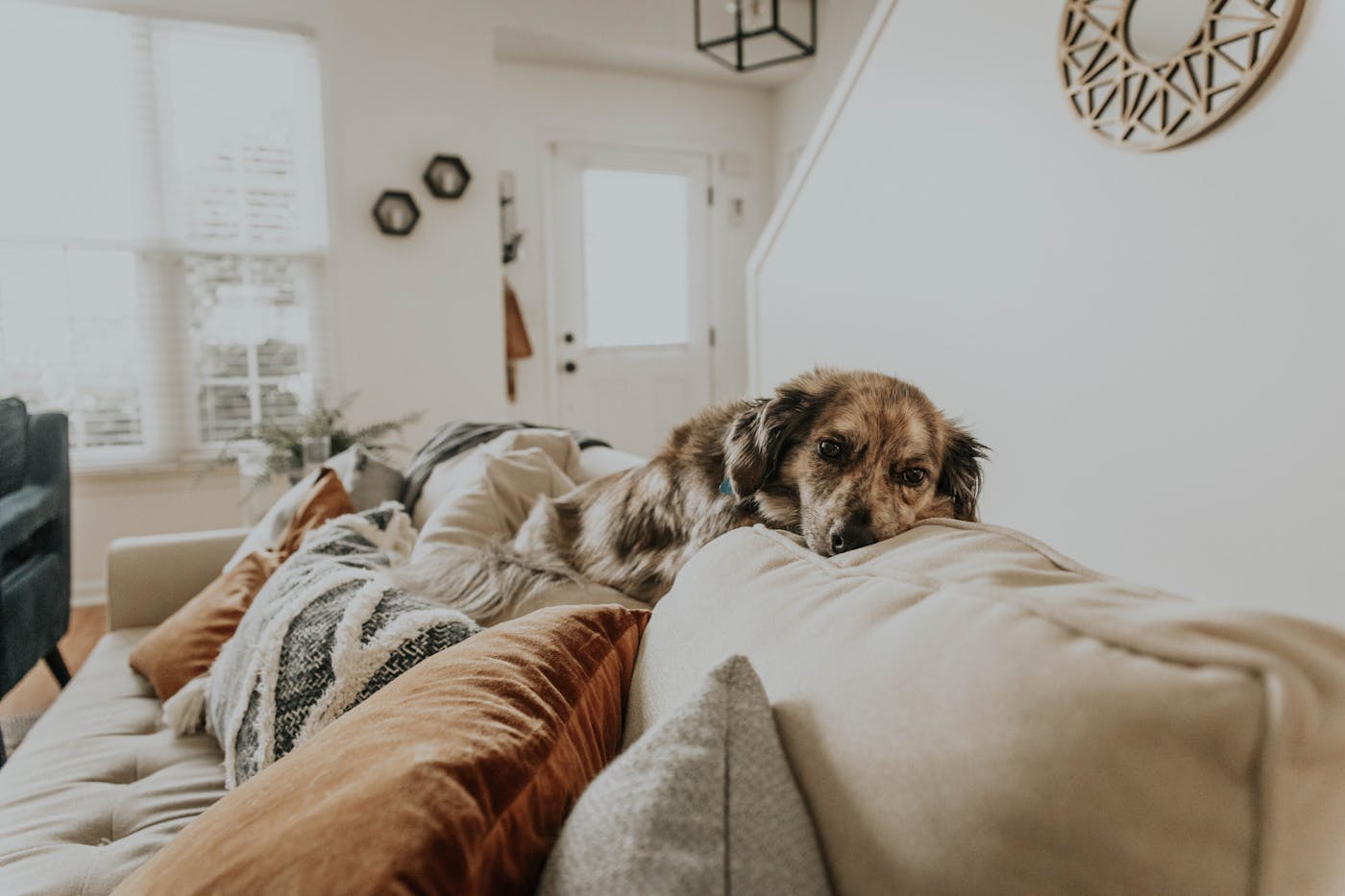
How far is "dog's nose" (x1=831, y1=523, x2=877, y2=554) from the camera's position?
1.01m

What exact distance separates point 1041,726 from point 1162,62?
2.40 m

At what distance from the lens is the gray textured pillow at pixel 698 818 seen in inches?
16.8

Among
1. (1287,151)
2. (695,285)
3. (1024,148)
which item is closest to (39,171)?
(695,285)

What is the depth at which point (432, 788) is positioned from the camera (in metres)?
0.48

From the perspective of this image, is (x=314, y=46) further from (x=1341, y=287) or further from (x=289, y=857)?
(x=289, y=857)

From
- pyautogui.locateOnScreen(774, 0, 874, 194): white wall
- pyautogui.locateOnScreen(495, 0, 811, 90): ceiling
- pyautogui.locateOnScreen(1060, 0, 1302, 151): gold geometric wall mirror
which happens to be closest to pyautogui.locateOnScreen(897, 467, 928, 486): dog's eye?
pyautogui.locateOnScreen(1060, 0, 1302, 151): gold geometric wall mirror

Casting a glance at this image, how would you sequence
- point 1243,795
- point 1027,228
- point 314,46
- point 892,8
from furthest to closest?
1. point 314,46
2. point 892,8
3. point 1027,228
4. point 1243,795

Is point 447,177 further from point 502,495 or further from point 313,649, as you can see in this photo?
point 313,649

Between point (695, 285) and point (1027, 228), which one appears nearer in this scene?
point (1027, 228)

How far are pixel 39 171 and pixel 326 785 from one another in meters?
4.92

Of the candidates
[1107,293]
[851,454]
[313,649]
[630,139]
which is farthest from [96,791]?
[630,139]

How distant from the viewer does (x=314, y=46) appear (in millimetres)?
4465

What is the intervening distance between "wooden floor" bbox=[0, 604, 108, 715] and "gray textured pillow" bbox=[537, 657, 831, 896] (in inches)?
110

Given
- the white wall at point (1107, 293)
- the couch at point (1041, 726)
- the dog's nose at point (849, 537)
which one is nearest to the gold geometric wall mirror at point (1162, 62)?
the white wall at point (1107, 293)
